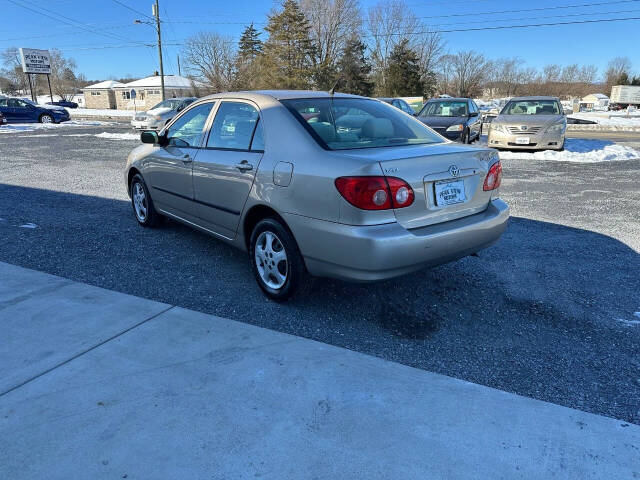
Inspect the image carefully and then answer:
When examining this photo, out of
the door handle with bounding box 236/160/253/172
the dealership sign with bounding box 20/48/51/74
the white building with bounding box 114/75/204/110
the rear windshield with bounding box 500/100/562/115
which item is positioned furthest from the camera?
the white building with bounding box 114/75/204/110

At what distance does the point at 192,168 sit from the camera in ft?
14.0

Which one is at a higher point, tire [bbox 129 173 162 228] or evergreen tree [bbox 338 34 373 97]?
evergreen tree [bbox 338 34 373 97]

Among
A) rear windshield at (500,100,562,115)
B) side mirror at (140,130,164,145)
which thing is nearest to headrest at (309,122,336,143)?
side mirror at (140,130,164,145)

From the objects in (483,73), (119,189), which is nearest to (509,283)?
(119,189)

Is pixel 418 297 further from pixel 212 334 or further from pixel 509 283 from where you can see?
pixel 212 334

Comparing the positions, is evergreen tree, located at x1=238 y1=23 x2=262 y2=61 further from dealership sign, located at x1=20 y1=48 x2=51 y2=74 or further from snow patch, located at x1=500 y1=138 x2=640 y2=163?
snow patch, located at x1=500 y1=138 x2=640 y2=163

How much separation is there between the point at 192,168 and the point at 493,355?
297cm

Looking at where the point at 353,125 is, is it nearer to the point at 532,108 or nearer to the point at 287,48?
the point at 532,108

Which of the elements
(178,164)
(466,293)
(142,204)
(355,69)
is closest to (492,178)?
(466,293)

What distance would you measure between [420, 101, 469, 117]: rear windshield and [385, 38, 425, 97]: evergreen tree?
127 ft

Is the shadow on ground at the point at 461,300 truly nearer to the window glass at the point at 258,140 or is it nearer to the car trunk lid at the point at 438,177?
the car trunk lid at the point at 438,177

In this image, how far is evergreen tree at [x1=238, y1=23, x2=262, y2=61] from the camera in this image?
58.7m

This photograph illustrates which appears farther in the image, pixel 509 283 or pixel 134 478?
pixel 509 283

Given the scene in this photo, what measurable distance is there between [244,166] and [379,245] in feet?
4.46
